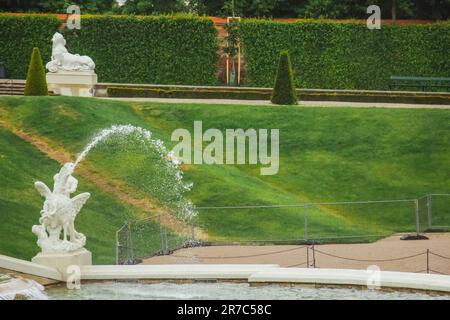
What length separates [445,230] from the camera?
40.2 m

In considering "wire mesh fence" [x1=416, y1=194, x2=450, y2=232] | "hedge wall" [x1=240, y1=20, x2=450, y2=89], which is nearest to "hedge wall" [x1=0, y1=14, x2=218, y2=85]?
"hedge wall" [x1=240, y1=20, x2=450, y2=89]

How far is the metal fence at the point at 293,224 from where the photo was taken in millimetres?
38312

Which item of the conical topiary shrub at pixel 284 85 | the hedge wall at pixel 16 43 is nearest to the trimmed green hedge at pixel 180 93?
the conical topiary shrub at pixel 284 85

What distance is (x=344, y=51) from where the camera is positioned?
63.8 metres

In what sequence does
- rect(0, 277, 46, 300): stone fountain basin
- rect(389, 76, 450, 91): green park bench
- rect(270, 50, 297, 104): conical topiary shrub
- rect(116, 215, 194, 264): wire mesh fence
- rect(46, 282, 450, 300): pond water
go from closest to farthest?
1. rect(0, 277, 46, 300): stone fountain basin
2. rect(46, 282, 450, 300): pond water
3. rect(116, 215, 194, 264): wire mesh fence
4. rect(270, 50, 297, 104): conical topiary shrub
5. rect(389, 76, 450, 91): green park bench

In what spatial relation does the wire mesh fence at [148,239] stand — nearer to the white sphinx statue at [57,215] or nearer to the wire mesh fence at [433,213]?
the white sphinx statue at [57,215]

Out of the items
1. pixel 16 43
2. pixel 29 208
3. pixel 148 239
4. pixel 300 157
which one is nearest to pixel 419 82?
pixel 300 157

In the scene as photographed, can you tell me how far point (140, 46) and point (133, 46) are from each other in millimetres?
314

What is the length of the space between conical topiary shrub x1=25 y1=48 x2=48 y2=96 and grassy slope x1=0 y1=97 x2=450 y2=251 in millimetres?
2594

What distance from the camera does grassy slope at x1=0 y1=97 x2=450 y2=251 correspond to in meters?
41.1

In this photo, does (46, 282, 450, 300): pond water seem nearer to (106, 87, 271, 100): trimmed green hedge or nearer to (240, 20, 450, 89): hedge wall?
(106, 87, 271, 100): trimmed green hedge

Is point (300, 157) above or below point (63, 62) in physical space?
below

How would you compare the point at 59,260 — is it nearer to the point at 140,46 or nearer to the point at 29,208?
the point at 29,208
